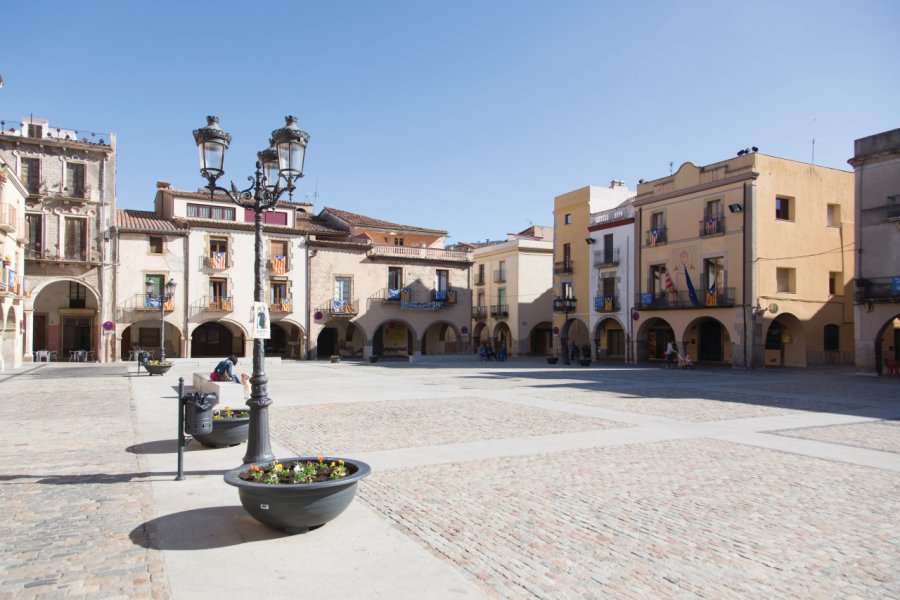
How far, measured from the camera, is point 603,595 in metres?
4.50

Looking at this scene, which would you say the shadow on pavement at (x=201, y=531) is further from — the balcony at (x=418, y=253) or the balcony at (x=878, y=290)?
the balcony at (x=418, y=253)

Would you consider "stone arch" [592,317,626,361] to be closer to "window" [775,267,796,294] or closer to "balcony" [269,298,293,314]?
"window" [775,267,796,294]

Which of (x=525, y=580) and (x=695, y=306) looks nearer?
(x=525, y=580)

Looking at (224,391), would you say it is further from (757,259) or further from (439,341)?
(439,341)

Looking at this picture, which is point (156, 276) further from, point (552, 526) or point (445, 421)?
point (552, 526)

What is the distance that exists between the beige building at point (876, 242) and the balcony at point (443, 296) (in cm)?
2579

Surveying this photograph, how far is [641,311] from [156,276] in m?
28.8

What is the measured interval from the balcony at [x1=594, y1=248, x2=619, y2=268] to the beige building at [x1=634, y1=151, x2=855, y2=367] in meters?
3.25

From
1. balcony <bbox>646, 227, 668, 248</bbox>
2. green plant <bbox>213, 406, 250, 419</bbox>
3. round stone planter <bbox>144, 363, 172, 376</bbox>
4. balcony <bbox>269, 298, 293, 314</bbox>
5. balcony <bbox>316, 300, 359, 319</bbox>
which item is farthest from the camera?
balcony <bbox>316, 300, 359, 319</bbox>

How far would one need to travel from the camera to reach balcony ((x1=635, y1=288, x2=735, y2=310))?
3272 cm

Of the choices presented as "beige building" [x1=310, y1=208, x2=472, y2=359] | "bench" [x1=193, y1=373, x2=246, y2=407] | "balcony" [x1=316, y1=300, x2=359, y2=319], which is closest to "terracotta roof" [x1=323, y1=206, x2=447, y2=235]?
"beige building" [x1=310, y1=208, x2=472, y2=359]

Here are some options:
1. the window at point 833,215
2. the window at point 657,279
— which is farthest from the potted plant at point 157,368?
the window at point 833,215

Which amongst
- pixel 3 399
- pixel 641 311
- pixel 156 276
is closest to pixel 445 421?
pixel 3 399

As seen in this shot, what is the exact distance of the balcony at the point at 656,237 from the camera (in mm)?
36969
